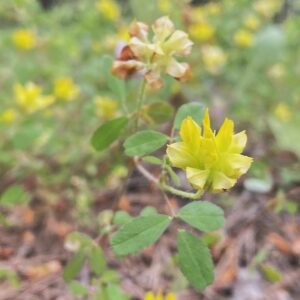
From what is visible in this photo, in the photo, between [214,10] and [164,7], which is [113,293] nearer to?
[164,7]

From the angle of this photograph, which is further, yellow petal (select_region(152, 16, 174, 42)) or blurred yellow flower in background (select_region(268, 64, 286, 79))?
blurred yellow flower in background (select_region(268, 64, 286, 79))

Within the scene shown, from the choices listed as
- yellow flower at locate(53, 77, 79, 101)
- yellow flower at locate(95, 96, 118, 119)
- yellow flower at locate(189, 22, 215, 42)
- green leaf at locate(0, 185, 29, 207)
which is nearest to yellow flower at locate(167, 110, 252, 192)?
green leaf at locate(0, 185, 29, 207)

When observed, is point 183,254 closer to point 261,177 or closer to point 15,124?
point 261,177

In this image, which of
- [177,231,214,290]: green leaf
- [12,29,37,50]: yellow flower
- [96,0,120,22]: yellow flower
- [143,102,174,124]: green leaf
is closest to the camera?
[177,231,214,290]: green leaf

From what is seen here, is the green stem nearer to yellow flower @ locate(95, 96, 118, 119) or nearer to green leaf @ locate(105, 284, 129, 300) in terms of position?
green leaf @ locate(105, 284, 129, 300)

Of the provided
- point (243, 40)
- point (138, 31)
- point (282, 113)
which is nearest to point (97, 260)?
point (138, 31)

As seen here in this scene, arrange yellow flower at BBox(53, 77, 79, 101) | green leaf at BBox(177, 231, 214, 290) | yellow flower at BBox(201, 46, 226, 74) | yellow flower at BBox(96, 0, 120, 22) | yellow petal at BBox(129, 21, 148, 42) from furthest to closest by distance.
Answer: yellow flower at BBox(96, 0, 120, 22)
yellow flower at BBox(201, 46, 226, 74)
yellow flower at BBox(53, 77, 79, 101)
yellow petal at BBox(129, 21, 148, 42)
green leaf at BBox(177, 231, 214, 290)
